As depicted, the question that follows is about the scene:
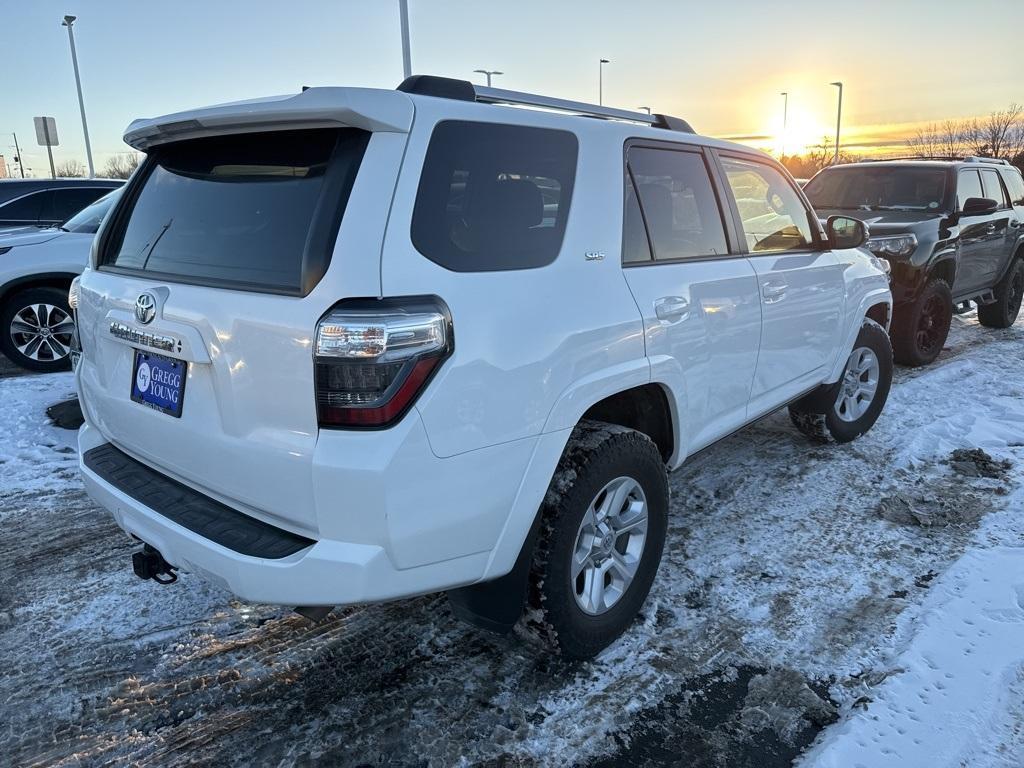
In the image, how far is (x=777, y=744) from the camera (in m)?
2.38

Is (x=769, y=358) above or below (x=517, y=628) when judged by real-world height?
above

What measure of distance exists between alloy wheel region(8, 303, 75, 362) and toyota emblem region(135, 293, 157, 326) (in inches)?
208

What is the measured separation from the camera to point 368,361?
6.32 feet

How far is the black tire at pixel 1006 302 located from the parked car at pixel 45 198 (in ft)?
37.2

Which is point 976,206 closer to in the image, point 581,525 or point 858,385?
point 858,385

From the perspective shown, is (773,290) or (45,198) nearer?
(773,290)

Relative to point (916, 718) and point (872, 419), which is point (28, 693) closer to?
point (916, 718)

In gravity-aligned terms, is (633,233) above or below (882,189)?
below

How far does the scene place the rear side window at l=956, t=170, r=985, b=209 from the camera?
25.5ft

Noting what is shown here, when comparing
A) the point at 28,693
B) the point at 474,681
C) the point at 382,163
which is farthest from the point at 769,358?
the point at 28,693

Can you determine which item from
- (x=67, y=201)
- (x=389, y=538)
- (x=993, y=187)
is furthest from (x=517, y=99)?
(x=67, y=201)

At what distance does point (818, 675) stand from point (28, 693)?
9.41 feet

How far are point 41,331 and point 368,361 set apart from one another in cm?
646

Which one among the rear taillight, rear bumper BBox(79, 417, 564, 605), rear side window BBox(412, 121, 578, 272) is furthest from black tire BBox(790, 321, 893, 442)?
the rear taillight
